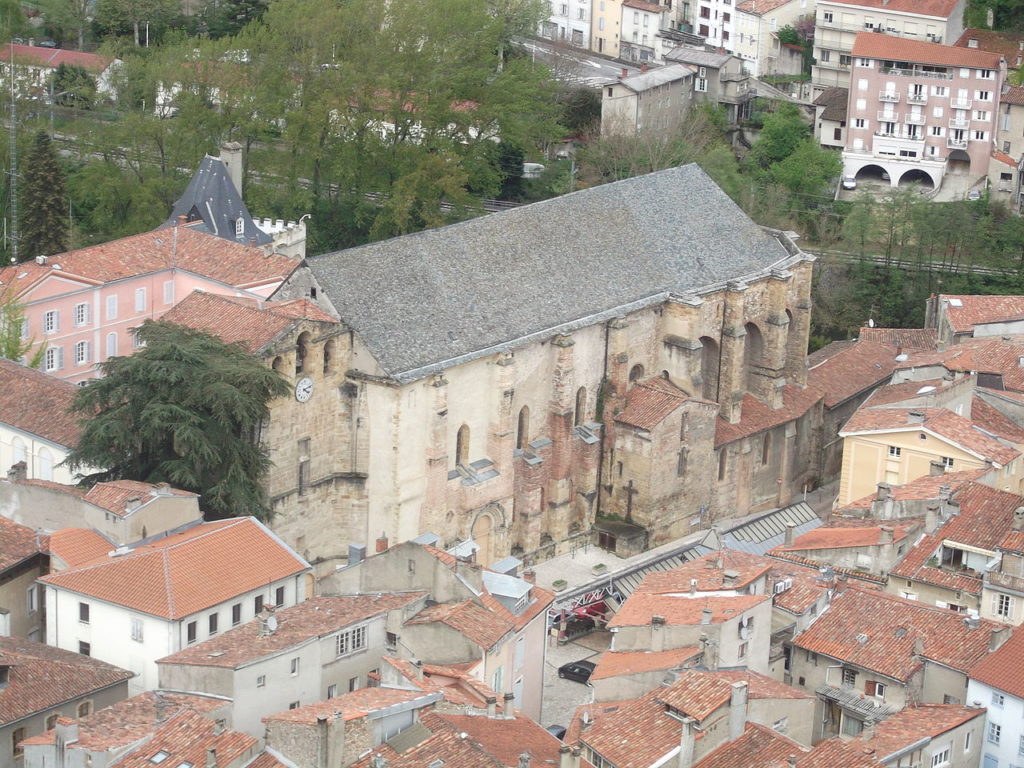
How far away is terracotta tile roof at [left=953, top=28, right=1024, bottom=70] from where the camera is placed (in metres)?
149

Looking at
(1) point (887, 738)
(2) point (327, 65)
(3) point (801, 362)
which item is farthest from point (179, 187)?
(1) point (887, 738)

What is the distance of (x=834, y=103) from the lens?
148750mm

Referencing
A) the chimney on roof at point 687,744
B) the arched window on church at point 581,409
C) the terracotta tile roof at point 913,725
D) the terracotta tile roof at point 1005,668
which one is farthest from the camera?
the arched window on church at point 581,409

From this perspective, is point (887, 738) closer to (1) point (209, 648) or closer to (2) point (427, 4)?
(1) point (209, 648)

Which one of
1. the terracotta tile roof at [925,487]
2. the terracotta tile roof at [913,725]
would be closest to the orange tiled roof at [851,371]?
the terracotta tile roof at [925,487]

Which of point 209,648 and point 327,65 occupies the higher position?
point 327,65

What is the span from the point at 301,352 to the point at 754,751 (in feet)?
95.4

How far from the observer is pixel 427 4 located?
13612 cm

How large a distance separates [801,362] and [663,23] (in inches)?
2317

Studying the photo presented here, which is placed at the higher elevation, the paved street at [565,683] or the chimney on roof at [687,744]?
the chimney on roof at [687,744]

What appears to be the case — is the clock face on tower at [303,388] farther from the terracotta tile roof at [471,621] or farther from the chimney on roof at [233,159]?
the chimney on roof at [233,159]

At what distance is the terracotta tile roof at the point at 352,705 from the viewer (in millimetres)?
67625

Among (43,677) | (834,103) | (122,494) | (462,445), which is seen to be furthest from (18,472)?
(834,103)

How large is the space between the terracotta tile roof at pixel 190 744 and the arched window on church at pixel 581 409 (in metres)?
35.6
